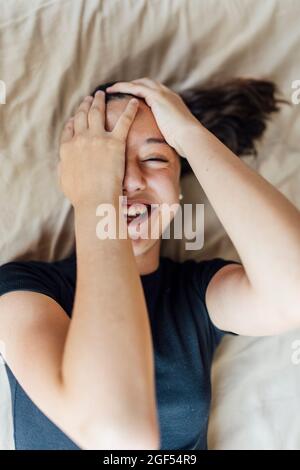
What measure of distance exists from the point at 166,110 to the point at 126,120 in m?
0.08

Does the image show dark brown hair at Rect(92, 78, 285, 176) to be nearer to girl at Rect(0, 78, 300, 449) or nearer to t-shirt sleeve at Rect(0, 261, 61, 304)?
girl at Rect(0, 78, 300, 449)

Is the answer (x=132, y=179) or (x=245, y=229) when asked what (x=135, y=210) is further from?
(x=245, y=229)

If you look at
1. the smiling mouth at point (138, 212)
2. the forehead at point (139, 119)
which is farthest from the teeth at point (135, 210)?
the forehead at point (139, 119)

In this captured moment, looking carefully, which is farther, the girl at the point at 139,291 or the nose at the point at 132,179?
the nose at the point at 132,179

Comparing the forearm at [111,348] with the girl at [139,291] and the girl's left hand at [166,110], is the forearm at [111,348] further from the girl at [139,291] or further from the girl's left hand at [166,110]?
the girl's left hand at [166,110]

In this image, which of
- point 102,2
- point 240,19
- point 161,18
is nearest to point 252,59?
point 240,19

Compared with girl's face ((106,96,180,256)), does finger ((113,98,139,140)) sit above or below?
above

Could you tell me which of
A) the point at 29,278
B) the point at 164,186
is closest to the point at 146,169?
the point at 164,186

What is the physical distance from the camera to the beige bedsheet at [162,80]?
107 centimetres

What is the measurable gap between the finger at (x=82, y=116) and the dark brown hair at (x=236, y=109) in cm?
23

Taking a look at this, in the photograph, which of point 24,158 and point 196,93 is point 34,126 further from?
point 196,93

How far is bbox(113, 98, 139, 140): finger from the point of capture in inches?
37.2

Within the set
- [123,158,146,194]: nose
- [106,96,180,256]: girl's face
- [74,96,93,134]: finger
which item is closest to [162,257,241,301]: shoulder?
[106,96,180,256]: girl's face

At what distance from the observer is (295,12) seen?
119cm
